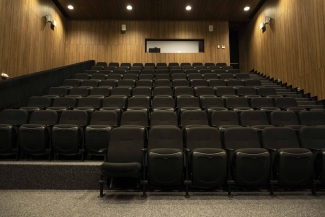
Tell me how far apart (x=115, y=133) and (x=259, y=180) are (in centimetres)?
103

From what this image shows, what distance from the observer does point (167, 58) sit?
6.77 meters

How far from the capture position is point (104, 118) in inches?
95.3

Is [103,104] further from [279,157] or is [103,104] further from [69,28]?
[69,28]

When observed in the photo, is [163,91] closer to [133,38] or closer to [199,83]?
[199,83]

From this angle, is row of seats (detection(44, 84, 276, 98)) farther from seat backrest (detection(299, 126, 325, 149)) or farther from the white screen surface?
the white screen surface

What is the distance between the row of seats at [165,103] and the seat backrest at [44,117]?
47 centimetres

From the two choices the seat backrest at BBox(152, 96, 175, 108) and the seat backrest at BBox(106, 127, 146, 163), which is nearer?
the seat backrest at BBox(106, 127, 146, 163)

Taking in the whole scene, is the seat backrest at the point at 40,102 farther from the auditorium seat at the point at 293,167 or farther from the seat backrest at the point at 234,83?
the seat backrest at the point at 234,83

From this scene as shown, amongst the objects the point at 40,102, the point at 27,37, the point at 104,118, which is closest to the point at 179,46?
the point at 27,37

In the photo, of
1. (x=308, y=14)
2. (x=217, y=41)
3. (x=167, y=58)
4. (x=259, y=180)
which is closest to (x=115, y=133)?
(x=259, y=180)

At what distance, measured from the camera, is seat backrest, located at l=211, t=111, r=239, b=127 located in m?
2.48

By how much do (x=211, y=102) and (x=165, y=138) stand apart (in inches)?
47.2

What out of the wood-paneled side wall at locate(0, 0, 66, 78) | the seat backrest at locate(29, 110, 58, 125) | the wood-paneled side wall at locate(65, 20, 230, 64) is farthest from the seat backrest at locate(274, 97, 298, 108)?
the wood-paneled side wall at locate(65, 20, 230, 64)

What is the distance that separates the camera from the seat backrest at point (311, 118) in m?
2.54
